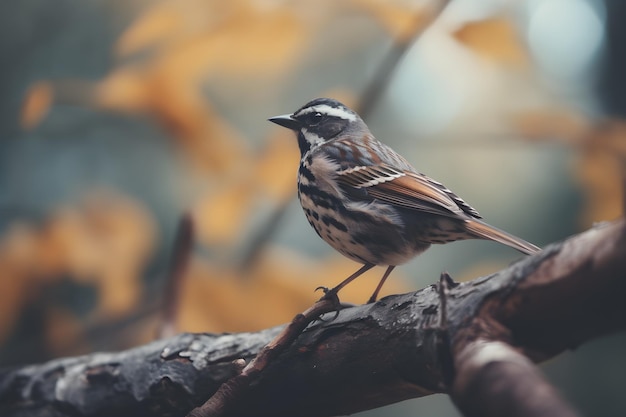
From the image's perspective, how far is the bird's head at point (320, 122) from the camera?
39.5 inches

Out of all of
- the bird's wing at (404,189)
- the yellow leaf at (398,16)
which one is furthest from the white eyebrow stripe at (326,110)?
the yellow leaf at (398,16)

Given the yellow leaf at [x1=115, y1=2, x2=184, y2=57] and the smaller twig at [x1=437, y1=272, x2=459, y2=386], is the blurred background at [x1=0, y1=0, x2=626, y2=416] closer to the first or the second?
the yellow leaf at [x1=115, y1=2, x2=184, y2=57]

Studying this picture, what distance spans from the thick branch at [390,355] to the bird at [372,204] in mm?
103

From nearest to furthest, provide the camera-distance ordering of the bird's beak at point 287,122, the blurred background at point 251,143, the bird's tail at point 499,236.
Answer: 1. the bird's tail at point 499,236
2. the bird's beak at point 287,122
3. the blurred background at point 251,143

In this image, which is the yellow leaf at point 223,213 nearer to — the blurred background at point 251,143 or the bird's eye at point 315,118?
the blurred background at point 251,143

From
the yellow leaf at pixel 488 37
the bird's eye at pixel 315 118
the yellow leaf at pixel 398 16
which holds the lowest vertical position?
the bird's eye at pixel 315 118

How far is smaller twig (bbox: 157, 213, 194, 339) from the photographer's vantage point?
107 centimetres

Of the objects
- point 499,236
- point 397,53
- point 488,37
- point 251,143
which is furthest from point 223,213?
point 499,236

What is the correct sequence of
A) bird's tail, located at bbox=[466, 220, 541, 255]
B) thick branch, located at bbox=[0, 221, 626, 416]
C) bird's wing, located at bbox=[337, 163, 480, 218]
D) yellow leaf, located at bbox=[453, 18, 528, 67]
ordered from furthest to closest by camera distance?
yellow leaf, located at bbox=[453, 18, 528, 67] < bird's wing, located at bbox=[337, 163, 480, 218] < bird's tail, located at bbox=[466, 220, 541, 255] < thick branch, located at bbox=[0, 221, 626, 416]

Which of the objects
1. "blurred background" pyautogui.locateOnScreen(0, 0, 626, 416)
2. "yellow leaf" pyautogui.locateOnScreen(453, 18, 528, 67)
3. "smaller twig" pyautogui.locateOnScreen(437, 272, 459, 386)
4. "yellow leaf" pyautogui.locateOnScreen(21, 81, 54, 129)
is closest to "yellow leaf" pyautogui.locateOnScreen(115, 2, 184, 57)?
"blurred background" pyautogui.locateOnScreen(0, 0, 626, 416)

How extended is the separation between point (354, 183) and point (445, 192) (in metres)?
0.13

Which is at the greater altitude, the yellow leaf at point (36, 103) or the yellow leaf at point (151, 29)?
the yellow leaf at point (151, 29)

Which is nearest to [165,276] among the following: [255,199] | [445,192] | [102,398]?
[255,199]

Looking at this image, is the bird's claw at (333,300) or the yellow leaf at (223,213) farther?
the yellow leaf at (223,213)
